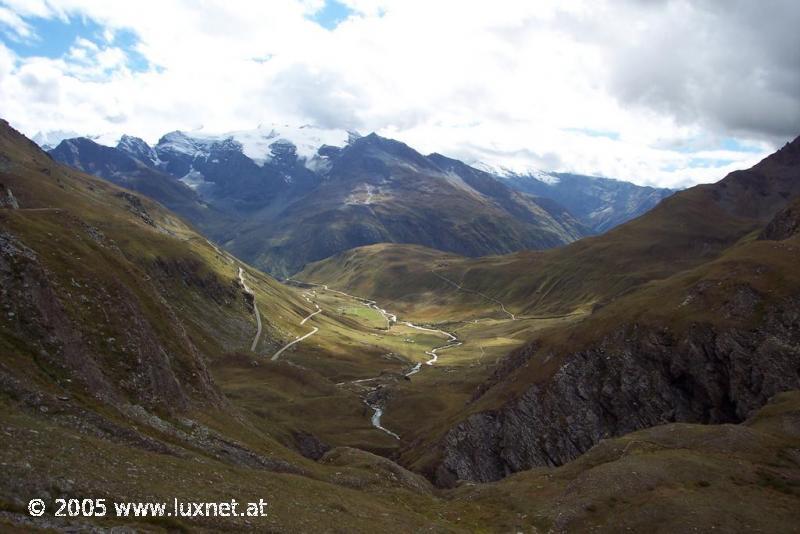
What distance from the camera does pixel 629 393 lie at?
96188 mm

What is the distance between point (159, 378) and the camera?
59562 millimetres

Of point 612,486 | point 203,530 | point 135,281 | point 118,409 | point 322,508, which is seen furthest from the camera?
point 135,281

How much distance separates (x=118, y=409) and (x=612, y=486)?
4570 centimetres

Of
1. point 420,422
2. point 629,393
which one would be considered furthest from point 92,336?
point 420,422

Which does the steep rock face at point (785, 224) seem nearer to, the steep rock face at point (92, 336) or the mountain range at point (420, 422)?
the mountain range at point (420, 422)

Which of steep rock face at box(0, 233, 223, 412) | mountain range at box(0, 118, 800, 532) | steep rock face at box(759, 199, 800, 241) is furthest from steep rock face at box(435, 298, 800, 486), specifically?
steep rock face at box(759, 199, 800, 241)

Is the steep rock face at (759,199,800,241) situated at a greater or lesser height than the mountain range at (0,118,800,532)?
greater

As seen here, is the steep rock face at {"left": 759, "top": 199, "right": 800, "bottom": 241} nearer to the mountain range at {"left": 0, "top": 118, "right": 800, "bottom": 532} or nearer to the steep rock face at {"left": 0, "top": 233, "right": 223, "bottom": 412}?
the mountain range at {"left": 0, "top": 118, "right": 800, "bottom": 532}

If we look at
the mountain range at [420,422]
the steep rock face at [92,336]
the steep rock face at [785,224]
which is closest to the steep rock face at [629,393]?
the mountain range at [420,422]

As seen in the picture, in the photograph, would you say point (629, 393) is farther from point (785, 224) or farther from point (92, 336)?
point (785, 224)

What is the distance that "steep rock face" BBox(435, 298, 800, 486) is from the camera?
8756 centimetres

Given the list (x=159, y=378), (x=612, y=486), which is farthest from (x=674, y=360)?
(x=159, y=378)

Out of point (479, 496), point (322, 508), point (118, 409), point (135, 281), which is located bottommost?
point (479, 496)

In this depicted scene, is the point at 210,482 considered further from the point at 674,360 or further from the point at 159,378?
the point at 674,360
